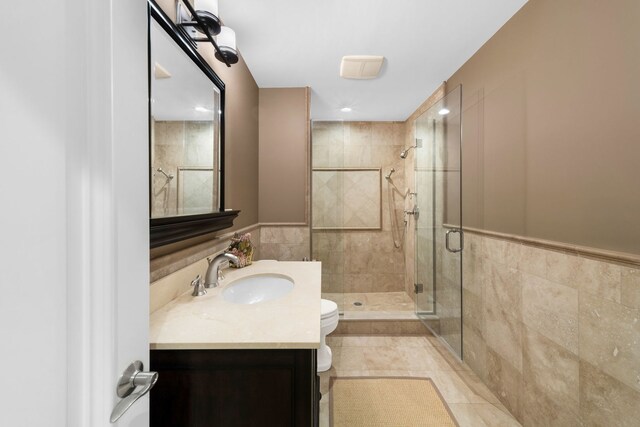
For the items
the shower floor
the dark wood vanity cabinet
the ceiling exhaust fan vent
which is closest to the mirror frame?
the dark wood vanity cabinet

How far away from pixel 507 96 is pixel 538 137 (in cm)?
40

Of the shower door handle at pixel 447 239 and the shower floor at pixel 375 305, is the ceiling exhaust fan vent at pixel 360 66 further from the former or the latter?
the shower floor at pixel 375 305

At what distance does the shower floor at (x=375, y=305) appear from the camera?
2.72 m

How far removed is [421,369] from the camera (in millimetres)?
2070

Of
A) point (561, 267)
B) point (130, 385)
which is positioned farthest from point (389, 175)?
point (130, 385)

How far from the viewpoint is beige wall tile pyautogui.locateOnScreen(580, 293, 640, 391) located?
1014 millimetres

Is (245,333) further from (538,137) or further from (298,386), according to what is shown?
(538,137)

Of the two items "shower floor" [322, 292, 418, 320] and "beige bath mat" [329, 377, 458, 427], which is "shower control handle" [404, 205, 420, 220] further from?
"beige bath mat" [329, 377, 458, 427]

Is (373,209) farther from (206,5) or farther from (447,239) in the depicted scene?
(206,5)

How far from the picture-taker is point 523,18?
1.54m

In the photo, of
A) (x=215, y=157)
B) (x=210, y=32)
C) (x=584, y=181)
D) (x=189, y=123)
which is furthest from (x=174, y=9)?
(x=584, y=181)

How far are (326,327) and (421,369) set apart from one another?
34.5 inches

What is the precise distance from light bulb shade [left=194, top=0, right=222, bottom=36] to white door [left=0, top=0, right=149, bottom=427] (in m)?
0.75

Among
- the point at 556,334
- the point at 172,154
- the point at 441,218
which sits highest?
the point at 172,154
